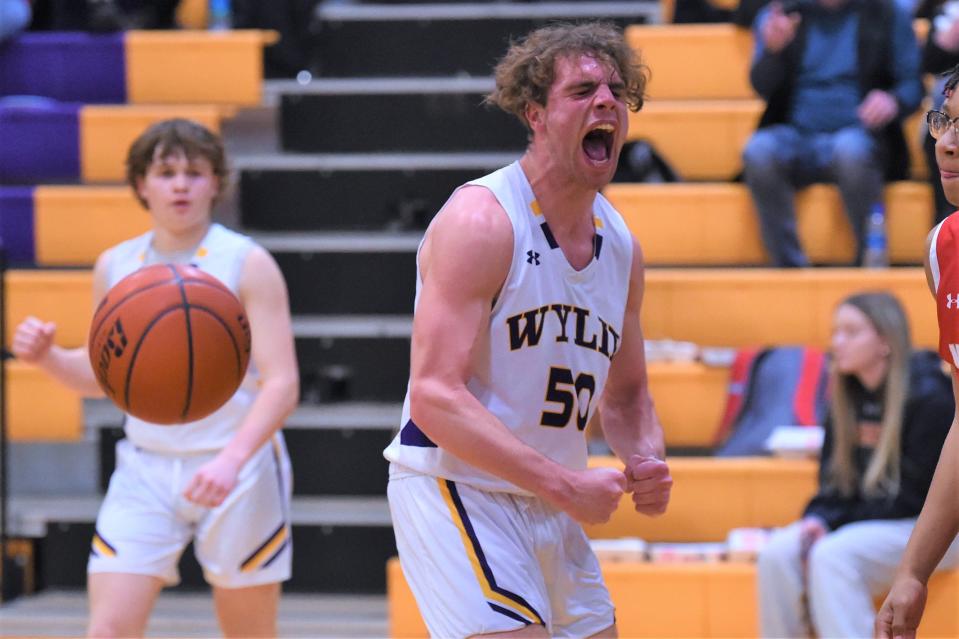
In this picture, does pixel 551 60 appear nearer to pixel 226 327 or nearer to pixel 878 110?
pixel 226 327

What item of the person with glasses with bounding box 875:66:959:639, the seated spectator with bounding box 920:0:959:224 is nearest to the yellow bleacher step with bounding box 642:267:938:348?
the seated spectator with bounding box 920:0:959:224

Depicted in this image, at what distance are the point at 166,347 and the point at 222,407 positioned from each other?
526 millimetres

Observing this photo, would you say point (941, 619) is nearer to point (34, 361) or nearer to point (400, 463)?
point (400, 463)

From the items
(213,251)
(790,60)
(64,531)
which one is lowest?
(64,531)

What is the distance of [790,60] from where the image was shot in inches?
270

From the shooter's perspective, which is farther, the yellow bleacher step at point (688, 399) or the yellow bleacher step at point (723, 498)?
the yellow bleacher step at point (688, 399)

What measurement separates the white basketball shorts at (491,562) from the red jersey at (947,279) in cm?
90

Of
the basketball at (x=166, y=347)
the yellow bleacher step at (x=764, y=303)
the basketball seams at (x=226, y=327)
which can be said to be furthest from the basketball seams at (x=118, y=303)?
the yellow bleacher step at (x=764, y=303)

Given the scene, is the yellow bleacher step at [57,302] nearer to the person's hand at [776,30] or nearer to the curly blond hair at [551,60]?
the person's hand at [776,30]

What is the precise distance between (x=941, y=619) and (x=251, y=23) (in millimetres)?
5008

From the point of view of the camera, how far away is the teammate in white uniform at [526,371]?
2.93 metres

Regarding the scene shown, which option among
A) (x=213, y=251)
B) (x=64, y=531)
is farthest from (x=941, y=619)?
(x=64, y=531)

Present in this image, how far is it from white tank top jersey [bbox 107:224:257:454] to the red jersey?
6.96ft

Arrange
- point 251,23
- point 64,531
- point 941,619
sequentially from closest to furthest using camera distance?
point 941,619 < point 64,531 < point 251,23
